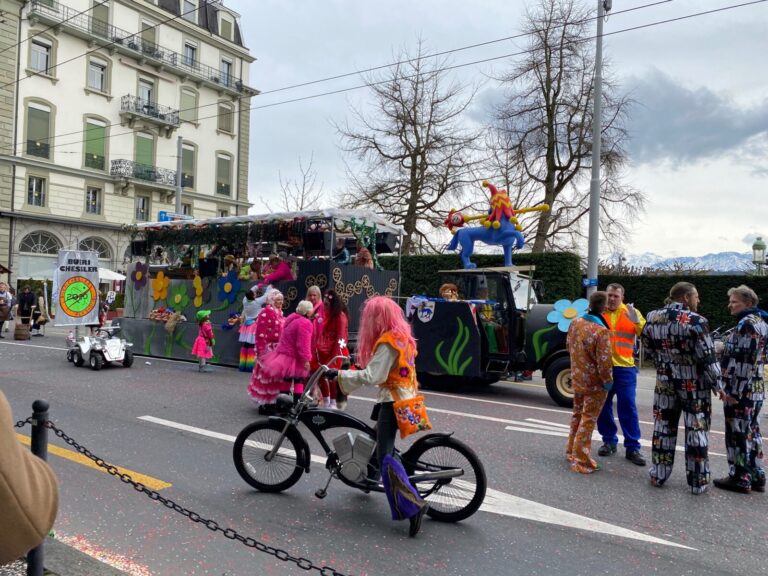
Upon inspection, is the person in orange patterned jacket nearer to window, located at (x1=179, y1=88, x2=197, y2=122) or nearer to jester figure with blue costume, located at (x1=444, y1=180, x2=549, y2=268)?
jester figure with blue costume, located at (x1=444, y1=180, x2=549, y2=268)

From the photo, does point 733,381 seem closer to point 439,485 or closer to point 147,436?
point 439,485

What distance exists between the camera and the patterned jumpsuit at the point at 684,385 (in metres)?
5.20

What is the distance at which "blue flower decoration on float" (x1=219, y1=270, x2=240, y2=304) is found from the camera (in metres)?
13.7

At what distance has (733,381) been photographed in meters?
5.46

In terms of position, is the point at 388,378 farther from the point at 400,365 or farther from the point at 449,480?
the point at 449,480

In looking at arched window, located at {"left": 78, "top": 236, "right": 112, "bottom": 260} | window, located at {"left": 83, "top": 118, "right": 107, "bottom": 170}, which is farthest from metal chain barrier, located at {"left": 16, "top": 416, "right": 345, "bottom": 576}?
window, located at {"left": 83, "top": 118, "right": 107, "bottom": 170}

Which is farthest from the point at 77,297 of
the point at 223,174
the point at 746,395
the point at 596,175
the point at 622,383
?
the point at 223,174

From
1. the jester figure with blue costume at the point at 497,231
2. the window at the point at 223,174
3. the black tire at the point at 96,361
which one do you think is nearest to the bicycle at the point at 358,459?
the black tire at the point at 96,361

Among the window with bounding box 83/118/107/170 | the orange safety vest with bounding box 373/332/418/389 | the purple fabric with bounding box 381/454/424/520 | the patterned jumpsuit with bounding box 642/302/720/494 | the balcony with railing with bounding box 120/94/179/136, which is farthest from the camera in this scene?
the balcony with railing with bounding box 120/94/179/136

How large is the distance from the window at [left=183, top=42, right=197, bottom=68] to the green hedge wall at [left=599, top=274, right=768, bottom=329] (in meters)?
34.2

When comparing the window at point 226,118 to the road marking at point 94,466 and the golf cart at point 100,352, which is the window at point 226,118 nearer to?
the golf cart at point 100,352

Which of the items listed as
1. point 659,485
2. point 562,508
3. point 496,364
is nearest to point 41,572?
point 562,508

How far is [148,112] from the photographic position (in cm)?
3909

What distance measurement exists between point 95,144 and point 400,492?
125ft
